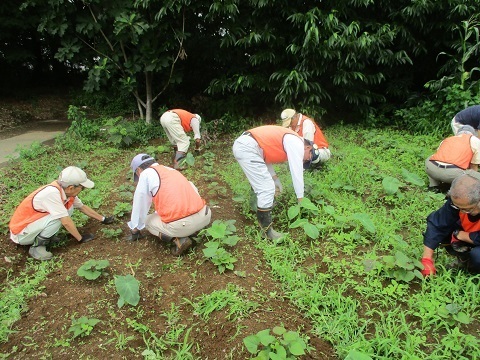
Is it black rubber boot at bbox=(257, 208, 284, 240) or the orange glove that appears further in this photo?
black rubber boot at bbox=(257, 208, 284, 240)

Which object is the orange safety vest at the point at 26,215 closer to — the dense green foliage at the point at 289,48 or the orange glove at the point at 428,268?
the orange glove at the point at 428,268

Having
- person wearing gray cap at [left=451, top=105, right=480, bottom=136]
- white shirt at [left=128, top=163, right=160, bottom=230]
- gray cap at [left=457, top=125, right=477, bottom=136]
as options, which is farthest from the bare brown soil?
person wearing gray cap at [left=451, top=105, right=480, bottom=136]

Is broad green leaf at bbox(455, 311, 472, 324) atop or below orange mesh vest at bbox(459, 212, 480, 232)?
below

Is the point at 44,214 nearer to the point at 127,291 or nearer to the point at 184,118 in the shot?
the point at 127,291

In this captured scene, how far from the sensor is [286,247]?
339 centimetres

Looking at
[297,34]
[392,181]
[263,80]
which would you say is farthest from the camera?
[263,80]

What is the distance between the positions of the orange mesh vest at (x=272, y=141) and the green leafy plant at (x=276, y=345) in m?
1.80

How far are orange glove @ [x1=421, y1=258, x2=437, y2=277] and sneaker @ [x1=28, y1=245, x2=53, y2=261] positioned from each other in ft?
11.2

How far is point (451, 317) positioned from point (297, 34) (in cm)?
561

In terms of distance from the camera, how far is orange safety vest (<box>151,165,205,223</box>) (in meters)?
3.22

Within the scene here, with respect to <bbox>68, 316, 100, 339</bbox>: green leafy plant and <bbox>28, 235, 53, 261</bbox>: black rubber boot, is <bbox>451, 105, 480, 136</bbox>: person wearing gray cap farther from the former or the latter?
<bbox>28, 235, 53, 261</bbox>: black rubber boot

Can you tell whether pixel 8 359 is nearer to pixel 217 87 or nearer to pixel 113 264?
pixel 113 264

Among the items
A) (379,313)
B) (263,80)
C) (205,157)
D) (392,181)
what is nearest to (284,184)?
(392,181)

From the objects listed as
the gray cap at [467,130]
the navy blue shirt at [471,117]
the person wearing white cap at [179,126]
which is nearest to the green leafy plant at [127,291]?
the person wearing white cap at [179,126]
